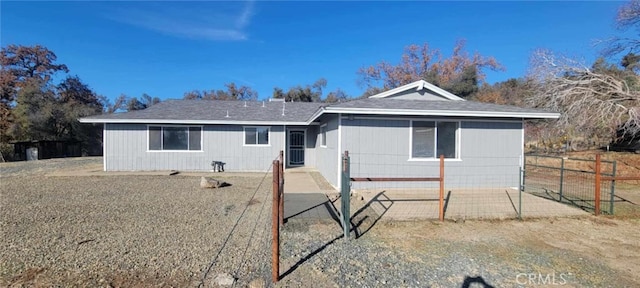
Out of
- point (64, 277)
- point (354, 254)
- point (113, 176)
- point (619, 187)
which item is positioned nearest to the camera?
point (64, 277)

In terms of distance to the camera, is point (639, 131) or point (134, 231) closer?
point (134, 231)

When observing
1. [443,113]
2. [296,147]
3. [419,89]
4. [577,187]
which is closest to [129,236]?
[443,113]

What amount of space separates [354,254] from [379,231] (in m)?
1.15

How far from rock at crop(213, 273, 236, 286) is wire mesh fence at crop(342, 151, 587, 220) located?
12.5 ft

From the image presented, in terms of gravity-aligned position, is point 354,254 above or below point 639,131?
below

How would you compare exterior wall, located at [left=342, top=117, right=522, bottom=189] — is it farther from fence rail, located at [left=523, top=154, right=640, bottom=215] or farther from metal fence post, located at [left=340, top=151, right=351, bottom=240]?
metal fence post, located at [left=340, top=151, right=351, bottom=240]

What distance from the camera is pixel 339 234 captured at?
493cm

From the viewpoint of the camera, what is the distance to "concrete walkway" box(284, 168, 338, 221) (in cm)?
601

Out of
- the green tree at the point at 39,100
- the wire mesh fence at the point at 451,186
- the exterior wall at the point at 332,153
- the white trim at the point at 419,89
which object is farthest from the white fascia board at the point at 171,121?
the green tree at the point at 39,100

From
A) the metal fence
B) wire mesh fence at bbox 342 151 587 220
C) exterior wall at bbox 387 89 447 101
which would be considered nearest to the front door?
exterior wall at bbox 387 89 447 101

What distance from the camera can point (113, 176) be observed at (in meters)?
11.5

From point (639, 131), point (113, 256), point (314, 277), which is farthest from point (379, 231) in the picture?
point (639, 131)

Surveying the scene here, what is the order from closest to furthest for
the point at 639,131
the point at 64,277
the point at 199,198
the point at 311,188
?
the point at 64,277 → the point at 199,198 → the point at 311,188 → the point at 639,131

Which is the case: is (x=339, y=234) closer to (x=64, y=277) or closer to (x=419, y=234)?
(x=419, y=234)
